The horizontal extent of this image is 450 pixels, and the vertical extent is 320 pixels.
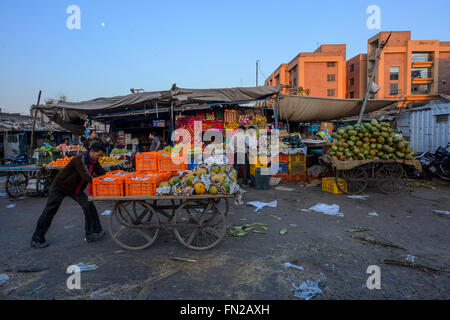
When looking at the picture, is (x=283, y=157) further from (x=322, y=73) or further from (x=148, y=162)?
(x=322, y=73)

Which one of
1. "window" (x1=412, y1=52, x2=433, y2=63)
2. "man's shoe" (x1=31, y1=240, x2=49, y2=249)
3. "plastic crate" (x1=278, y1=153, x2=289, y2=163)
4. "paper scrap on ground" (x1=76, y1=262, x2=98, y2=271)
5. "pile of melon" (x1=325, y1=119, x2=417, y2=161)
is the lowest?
"paper scrap on ground" (x1=76, y1=262, x2=98, y2=271)

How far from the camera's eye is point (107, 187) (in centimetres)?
381

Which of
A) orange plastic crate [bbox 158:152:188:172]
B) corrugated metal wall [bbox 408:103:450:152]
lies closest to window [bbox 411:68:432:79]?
corrugated metal wall [bbox 408:103:450:152]

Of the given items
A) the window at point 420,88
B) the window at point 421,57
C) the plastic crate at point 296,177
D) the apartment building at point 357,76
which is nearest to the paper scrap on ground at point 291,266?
the plastic crate at point 296,177

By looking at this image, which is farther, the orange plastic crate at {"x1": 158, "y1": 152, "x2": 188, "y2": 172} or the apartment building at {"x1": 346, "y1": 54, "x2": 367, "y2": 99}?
the apartment building at {"x1": 346, "y1": 54, "x2": 367, "y2": 99}

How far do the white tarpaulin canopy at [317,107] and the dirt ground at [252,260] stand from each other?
631 centimetres

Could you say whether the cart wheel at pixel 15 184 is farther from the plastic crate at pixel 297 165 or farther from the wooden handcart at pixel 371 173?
the wooden handcart at pixel 371 173

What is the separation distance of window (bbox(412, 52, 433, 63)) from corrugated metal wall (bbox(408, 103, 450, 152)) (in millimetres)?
30007

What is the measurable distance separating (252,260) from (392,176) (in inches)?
239

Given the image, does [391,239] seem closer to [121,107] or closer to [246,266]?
[246,266]

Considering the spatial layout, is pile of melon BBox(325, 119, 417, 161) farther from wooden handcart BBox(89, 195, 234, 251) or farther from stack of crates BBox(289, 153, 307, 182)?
wooden handcart BBox(89, 195, 234, 251)

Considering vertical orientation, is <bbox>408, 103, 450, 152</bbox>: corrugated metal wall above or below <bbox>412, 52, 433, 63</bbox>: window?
below

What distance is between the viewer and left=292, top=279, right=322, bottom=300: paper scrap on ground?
8.93 feet
